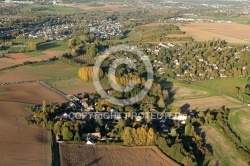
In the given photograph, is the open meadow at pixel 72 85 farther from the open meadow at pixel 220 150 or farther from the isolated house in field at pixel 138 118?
the open meadow at pixel 220 150

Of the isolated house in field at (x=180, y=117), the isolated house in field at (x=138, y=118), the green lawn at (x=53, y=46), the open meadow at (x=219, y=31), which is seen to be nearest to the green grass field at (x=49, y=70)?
the green lawn at (x=53, y=46)

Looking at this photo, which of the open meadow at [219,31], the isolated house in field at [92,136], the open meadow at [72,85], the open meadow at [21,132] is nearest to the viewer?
the open meadow at [21,132]

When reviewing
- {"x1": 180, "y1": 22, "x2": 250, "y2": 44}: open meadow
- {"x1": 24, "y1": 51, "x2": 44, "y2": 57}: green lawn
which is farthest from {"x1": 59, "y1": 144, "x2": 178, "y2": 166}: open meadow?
{"x1": 180, "y1": 22, "x2": 250, "y2": 44}: open meadow

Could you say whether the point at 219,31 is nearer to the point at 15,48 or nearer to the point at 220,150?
the point at 15,48

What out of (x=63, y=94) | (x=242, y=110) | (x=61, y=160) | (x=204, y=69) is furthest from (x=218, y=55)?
(x=61, y=160)

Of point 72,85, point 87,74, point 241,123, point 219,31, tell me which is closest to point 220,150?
point 241,123

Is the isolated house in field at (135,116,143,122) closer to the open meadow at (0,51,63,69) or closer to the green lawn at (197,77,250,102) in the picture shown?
the green lawn at (197,77,250,102)

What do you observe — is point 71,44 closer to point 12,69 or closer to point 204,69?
point 12,69
